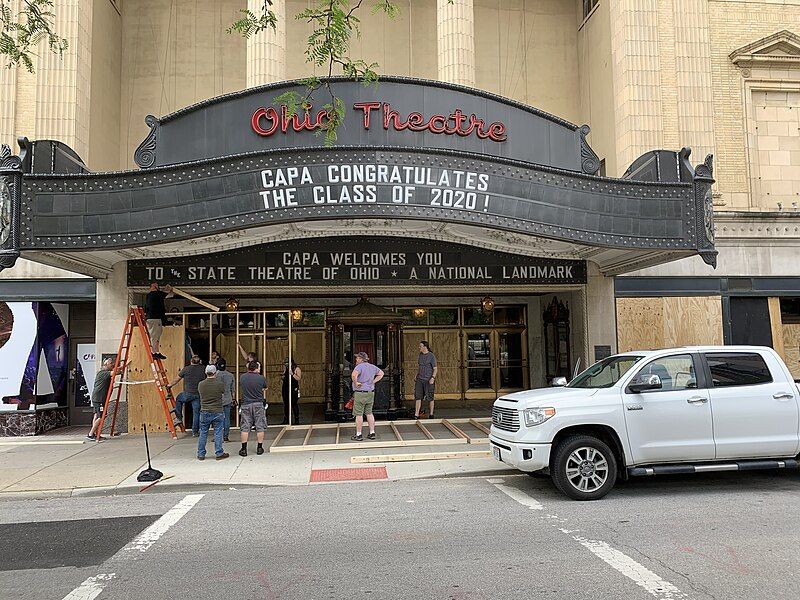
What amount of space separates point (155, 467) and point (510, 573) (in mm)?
7075

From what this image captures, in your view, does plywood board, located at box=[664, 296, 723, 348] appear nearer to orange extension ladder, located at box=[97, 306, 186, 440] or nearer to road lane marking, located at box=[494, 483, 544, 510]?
road lane marking, located at box=[494, 483, 544, 510]

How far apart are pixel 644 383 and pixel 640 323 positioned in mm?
7614

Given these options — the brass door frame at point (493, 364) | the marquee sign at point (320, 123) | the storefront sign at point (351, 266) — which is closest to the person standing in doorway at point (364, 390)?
the storefront sign at point (351, 266)

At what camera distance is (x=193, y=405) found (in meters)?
Result: 12.9

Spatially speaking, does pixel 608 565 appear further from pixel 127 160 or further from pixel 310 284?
pixel 127 160

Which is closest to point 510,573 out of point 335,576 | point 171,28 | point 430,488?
point 335,576

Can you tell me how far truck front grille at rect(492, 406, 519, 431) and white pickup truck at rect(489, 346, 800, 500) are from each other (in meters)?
0.01

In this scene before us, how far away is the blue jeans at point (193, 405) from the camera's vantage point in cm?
1285

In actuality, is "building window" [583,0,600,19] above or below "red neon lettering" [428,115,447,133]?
above

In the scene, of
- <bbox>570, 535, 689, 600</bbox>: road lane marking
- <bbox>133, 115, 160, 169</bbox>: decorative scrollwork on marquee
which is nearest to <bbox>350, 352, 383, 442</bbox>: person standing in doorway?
<bbox>133, 115, 160, 169</bbox>: decorative scrollwork on marquee

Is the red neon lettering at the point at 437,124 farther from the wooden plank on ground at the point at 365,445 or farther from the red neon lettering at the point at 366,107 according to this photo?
the wooden plank on ground at the point at 365,445

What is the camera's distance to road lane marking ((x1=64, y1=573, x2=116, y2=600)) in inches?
194

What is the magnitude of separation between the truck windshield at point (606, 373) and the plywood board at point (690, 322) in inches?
272

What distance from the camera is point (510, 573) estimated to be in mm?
5227
